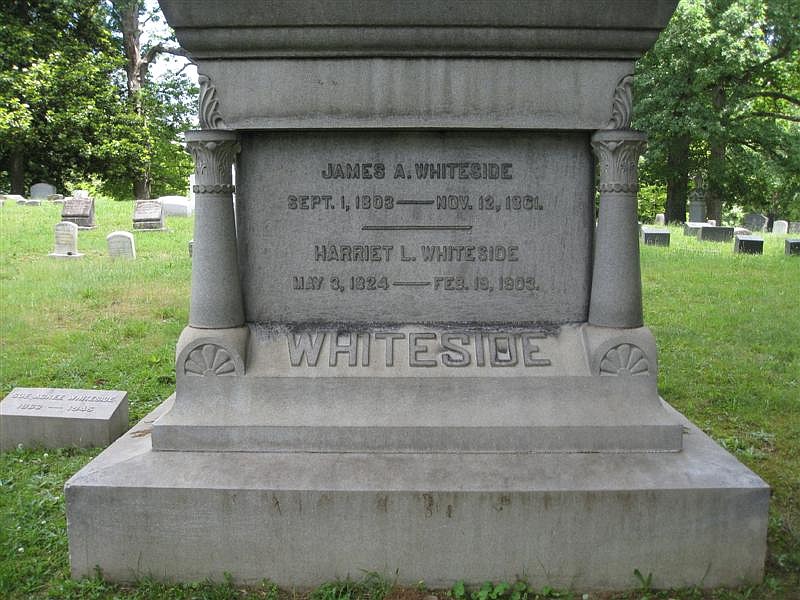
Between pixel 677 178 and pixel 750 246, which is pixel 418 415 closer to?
pixel 750 246

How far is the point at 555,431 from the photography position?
3318 mm

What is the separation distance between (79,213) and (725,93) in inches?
925

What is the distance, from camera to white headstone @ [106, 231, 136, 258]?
14.9 m

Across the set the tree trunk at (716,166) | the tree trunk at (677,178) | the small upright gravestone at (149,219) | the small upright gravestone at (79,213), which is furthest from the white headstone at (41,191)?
the tree trunk at (716,166)

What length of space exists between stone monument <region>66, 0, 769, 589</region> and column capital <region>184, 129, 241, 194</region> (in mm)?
10

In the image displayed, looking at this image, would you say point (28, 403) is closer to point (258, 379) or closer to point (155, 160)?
point (258, 379)

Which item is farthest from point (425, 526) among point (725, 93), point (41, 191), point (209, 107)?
point (41, 191)

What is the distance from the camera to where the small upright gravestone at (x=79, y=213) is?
65.2 ft

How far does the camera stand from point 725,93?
26.6 m

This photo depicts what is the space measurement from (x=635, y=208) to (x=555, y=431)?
1.14 m

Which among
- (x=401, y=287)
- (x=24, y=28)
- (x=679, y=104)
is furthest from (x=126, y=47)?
(x=401, y=287)

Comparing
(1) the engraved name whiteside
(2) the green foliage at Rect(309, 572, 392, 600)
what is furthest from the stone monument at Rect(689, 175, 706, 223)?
(2) the green foliage at Rect(309, 572, 392, 600)

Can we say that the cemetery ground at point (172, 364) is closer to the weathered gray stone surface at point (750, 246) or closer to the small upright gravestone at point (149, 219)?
the weathered gray stone surface at point (750, 246)

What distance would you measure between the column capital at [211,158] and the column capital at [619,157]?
5.86ft
